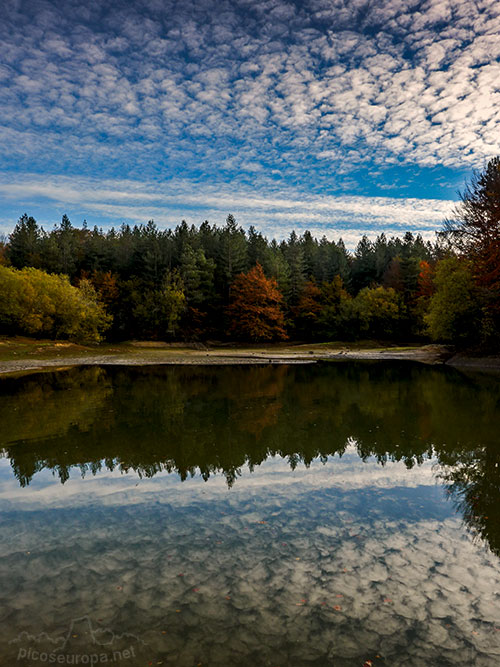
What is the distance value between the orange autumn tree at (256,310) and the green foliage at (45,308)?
25929 mm

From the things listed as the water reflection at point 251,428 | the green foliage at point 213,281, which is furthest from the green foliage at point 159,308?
the water reflection at point 251,428

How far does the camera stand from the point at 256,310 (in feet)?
262

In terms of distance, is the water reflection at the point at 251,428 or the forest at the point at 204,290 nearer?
the water reflection at the point at 251,428

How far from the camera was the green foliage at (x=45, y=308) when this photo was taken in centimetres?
6009

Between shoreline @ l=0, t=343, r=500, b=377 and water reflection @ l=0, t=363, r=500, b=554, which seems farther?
shoreline @ l=0, t=343, r=500, b=377

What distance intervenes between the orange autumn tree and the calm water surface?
61964mm

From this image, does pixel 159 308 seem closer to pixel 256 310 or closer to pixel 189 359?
pixel 256 310

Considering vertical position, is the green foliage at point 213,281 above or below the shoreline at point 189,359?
above

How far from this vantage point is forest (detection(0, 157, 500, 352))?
6500 centimetres

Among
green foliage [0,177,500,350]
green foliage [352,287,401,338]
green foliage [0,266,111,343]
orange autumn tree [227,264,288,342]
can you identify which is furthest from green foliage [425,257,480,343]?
green foliage [0,266,111,343]

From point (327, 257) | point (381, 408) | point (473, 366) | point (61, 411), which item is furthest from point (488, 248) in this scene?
point (327, 257)

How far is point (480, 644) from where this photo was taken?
5.16 m

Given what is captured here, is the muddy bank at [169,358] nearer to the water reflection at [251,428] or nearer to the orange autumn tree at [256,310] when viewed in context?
the orange autumn tree at [256,310]

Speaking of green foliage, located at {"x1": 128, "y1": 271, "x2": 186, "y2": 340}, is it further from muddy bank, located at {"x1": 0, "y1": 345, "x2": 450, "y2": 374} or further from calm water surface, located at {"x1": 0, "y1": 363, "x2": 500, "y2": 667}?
calm water surface, located at {"x1": 0, "y1": 363, "x2": 500, "y2": 667}
